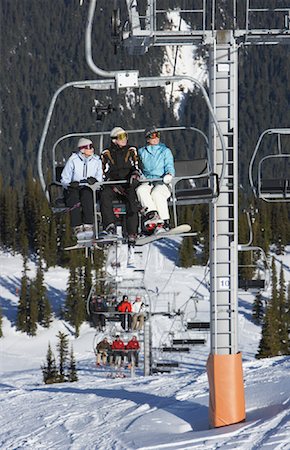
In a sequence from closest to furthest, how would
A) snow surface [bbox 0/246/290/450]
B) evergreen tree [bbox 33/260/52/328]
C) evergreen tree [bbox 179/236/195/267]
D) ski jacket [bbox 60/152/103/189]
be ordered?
snow surface [bbox 0/246/290/450] → ski jacket [bbox 60/152/103/189] → evergreen tree [bbox 33/260/52/328] → evergreen tree [bbox 179/236/195/267]

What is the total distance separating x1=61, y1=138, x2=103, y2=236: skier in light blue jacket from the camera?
1419 centimetres

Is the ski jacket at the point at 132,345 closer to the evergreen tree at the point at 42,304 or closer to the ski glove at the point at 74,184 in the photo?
the ski glove at the point at 74,184

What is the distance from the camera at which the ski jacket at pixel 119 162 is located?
47.3 ft

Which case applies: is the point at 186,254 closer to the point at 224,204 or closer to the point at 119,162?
the point at 224,204

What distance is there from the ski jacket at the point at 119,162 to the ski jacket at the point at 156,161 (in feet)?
0.36

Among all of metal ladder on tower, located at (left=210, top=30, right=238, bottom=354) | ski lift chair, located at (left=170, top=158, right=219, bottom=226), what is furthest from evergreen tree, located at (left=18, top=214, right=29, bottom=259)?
ski lift chair, located at (left=170, top=158, right=219, bottom=226)

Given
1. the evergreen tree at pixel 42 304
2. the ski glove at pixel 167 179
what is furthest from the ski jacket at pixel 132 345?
the evergreen tree at pixel 42 304

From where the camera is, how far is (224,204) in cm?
1456

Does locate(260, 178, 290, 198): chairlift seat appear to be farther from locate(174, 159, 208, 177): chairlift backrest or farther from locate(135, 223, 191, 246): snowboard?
locate(135, 223, 191, 246): snowboard

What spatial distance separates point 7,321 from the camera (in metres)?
80.6

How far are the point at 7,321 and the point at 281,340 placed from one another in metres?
20.6

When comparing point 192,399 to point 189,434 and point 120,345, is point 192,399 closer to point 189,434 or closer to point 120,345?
point 189,434

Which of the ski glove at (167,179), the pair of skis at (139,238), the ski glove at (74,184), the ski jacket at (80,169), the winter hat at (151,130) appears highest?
the winter hat at (151,130)

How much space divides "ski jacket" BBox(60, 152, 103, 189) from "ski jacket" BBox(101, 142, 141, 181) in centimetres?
18
